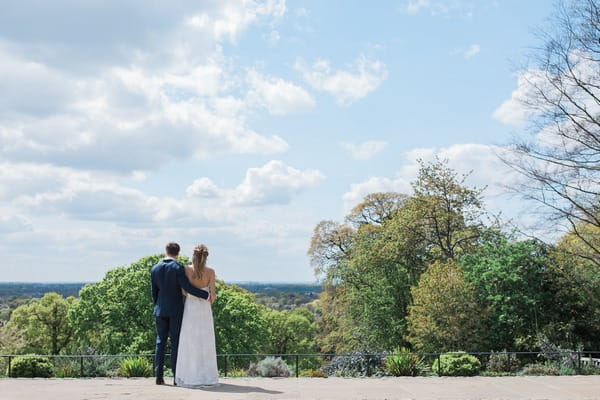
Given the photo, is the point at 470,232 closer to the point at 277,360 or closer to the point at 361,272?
the point at 361,272

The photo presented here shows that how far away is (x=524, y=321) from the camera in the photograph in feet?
80.8

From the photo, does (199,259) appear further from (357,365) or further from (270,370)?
(357,365)

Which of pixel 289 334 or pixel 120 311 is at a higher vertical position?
pixel 120 311

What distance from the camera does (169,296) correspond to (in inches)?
426

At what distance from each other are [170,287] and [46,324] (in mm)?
49780

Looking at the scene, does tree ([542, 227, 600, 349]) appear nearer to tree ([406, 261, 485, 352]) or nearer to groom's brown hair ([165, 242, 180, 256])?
tree ([406, 261, 485, 352])

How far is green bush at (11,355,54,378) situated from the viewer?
12.2m

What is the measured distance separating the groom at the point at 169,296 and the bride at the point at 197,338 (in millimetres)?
128

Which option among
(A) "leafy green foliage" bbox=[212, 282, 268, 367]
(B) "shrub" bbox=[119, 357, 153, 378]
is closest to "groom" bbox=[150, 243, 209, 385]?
(B) "shrub" bbox=[119, 357, 153, 378]

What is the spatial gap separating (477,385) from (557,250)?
15.6 metres

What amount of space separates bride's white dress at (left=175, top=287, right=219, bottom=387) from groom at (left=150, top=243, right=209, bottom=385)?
16cm

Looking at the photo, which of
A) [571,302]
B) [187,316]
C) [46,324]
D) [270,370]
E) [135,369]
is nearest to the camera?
[187,316]

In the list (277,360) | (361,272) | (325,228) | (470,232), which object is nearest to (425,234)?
(470,232)

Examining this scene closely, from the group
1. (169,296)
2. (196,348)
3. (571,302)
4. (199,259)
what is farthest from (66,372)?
(571,302)
